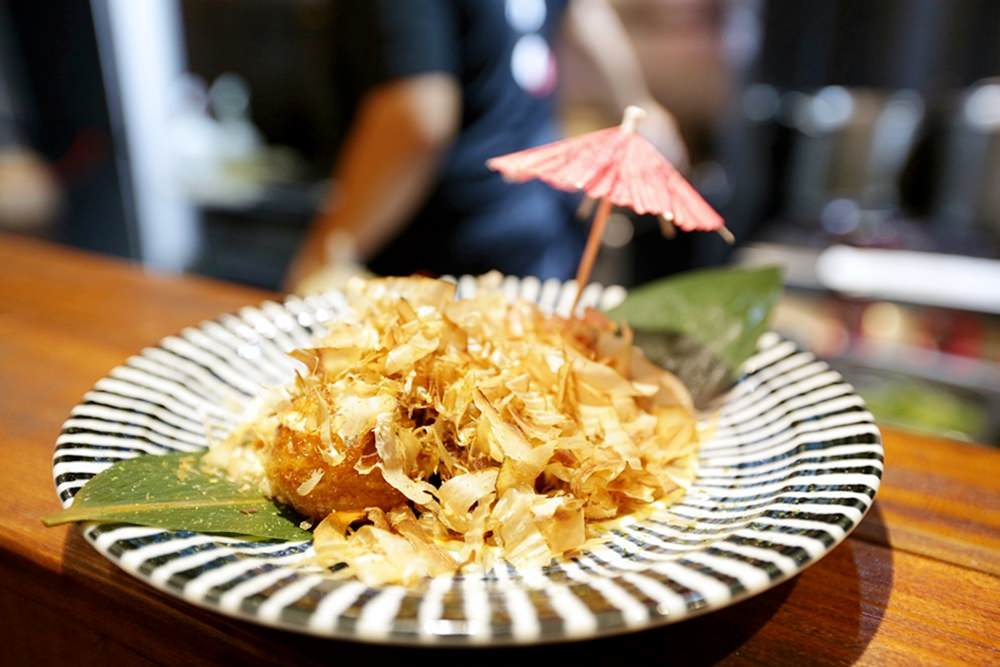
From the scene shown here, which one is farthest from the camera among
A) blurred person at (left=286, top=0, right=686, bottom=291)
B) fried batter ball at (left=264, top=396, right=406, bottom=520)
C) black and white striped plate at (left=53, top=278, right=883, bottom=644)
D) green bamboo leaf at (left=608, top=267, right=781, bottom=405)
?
blurred person at (left=286, top=0, right=686, bottom=291)

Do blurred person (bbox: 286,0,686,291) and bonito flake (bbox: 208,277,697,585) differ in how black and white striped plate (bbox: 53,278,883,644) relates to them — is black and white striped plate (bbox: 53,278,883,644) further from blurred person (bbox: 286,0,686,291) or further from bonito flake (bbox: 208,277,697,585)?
blurred person (bbox: 286,0,686,291)

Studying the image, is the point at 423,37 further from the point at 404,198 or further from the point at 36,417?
the point at 36,417

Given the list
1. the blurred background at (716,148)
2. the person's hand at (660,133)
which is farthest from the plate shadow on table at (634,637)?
the blurred background at (716,148)

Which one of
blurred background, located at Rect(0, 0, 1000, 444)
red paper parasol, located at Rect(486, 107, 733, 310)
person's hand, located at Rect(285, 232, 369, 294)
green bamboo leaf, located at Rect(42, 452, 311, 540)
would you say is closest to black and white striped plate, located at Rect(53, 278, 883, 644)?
green bamboo leaf, located at Rect(42, 452, 311, 540)

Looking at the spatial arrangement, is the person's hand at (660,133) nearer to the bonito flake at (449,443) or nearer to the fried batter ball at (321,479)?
the bonito flake at (449,443)

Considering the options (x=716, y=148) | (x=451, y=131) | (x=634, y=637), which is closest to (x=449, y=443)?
(x=634, y=637)

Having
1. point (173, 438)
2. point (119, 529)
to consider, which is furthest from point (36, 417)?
point (119, 529)
